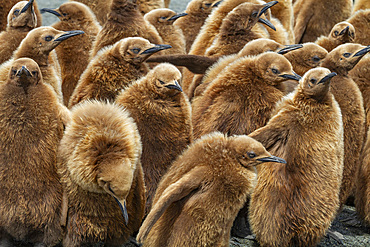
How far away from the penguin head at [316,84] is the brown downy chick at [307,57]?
657 millimetres

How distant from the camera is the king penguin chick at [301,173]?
10.6 ft

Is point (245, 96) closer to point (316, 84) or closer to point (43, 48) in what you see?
point (316, 84)

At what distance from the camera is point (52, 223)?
2998 millimetres

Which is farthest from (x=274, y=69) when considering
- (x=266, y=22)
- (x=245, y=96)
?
(x=266, y=22)

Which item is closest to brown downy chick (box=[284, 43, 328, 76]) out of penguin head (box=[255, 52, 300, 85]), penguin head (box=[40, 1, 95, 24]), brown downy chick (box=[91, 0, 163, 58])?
penguin head (box=[255, 52, 300, 85])

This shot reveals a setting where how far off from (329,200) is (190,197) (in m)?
0.90

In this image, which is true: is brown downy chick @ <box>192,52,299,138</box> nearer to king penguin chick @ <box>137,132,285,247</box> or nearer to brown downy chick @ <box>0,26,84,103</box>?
king penguin chick @ <box>137,132,285,247</box>

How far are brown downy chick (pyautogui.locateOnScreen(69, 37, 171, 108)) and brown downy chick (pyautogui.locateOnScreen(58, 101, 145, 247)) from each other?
551 millimetres

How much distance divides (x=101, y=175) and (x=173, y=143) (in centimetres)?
71

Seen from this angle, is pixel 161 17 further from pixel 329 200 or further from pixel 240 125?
pixel 329 200

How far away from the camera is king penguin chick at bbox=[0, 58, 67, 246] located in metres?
2.96

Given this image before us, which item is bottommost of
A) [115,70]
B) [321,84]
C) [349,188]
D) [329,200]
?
[349,188]

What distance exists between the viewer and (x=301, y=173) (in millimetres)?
3262

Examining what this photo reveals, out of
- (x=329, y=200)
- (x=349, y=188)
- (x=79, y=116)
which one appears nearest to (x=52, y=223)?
(x=79, y=116)
